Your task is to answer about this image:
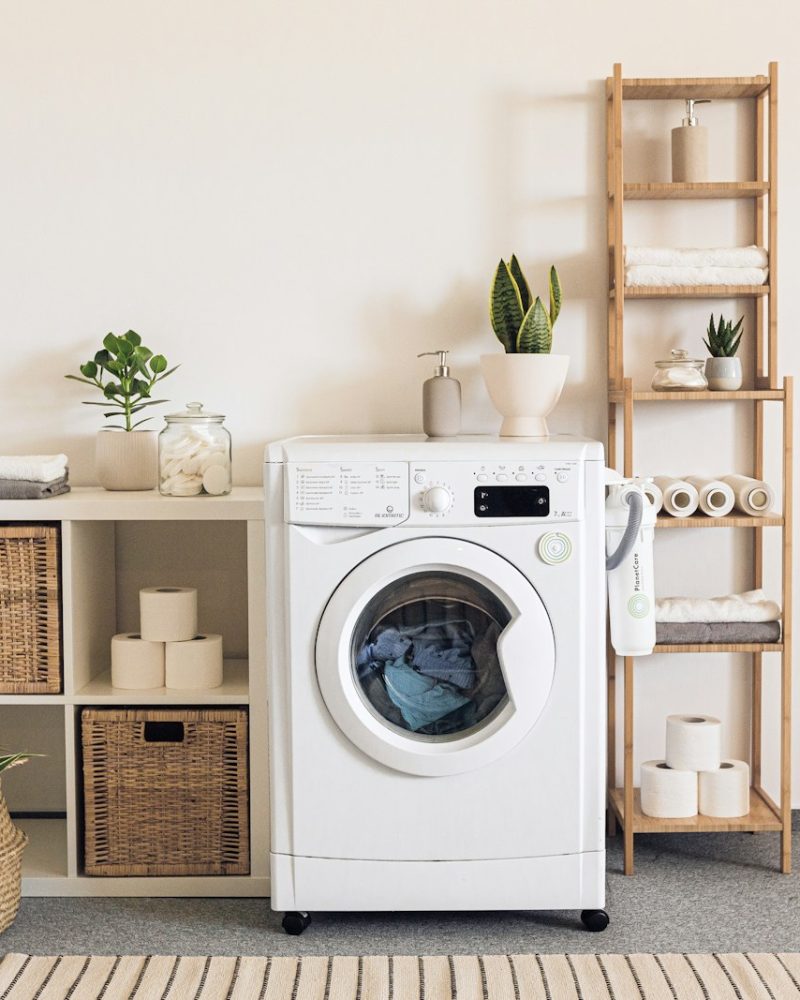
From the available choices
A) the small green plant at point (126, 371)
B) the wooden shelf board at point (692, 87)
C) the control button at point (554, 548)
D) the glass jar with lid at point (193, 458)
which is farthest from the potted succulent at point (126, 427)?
the wooden shelf board at point (692, 87)

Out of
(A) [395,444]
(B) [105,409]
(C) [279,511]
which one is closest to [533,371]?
(A) [395,444]

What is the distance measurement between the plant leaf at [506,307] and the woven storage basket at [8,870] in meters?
1.42

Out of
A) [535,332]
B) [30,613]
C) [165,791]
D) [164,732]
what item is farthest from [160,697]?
[535,332]

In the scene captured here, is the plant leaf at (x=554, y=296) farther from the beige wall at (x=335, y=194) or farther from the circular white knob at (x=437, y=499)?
the circular white knob at (x=437, y=499)

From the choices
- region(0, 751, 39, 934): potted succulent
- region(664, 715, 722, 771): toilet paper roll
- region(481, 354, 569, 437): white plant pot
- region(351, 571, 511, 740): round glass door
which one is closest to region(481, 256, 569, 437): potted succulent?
region(481, 354, 569, 437): white plant pot

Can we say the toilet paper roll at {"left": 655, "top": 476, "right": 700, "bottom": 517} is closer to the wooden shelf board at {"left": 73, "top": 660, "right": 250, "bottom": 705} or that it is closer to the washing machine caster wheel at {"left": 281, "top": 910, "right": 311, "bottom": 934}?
the wooden shelf board at {"left": 73, "top": 660, "right": 250, "bottom": 705}

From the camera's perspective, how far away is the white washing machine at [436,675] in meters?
2.02

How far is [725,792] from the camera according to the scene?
2432 mm

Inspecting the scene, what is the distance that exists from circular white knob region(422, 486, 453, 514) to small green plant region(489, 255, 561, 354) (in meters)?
0.56

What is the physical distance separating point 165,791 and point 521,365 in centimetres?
116

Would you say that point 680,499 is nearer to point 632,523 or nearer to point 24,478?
point 632,523

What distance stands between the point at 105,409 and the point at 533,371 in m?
1.05

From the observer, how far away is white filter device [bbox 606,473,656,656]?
2168 millimetres

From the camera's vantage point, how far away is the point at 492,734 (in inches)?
80.4
